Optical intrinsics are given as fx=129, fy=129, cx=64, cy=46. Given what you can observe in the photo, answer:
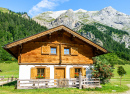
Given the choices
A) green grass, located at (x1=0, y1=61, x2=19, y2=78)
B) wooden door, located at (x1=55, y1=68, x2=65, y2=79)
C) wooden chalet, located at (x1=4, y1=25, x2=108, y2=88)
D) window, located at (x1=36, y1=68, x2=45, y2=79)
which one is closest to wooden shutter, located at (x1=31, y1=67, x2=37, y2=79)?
wooden chalet, located at (x1=4, y1=25, x2=108, y2=88)

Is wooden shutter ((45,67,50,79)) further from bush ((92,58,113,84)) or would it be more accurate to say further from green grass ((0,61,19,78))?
green grass ((0,61,19,78))

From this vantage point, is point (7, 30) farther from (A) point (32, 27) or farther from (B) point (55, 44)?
(B) point (55, 44)

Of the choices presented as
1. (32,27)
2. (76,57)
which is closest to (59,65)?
(76,57)

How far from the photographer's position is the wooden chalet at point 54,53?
630 inches

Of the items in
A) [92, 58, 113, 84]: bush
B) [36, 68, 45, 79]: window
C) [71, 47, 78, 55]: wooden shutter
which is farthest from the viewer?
[71, 47, 78, 55]: wooden shutter

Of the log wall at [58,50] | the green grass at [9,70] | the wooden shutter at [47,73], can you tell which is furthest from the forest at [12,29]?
the wooden shutter at [47,73]

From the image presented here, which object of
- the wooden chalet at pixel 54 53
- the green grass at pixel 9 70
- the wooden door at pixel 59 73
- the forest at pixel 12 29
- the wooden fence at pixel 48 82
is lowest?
the green grass at pixel 9 70

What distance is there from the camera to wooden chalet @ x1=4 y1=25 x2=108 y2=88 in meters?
16.0

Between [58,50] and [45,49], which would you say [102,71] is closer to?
[58,50]

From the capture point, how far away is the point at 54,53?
683 inches

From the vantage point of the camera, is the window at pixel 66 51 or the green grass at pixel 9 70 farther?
the green grass at pixel 9 70

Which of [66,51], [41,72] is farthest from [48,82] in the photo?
[66,51]

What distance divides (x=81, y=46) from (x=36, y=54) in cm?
634

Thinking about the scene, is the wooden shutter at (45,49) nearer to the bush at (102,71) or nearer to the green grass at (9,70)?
the bush at (102,71)
